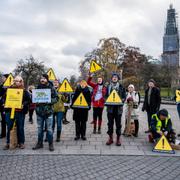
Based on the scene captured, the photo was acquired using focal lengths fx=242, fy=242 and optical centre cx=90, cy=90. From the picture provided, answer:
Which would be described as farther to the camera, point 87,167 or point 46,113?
point 46,113

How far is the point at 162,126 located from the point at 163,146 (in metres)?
0.79

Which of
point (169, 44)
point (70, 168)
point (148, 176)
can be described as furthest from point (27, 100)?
point (169, 44)

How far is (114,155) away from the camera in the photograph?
19.8 feet

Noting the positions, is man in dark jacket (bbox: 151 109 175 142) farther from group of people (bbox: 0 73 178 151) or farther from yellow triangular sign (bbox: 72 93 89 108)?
yellow triangular sign (bbox: 72 93 89 108)

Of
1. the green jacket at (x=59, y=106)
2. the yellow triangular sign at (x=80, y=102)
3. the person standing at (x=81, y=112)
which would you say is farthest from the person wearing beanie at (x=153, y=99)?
the green jacket at (x=59, y=106)

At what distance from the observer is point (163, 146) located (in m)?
6.30

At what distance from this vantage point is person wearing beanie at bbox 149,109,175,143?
6.77 m

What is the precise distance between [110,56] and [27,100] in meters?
37.8

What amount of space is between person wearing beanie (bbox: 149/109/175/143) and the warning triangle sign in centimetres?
40

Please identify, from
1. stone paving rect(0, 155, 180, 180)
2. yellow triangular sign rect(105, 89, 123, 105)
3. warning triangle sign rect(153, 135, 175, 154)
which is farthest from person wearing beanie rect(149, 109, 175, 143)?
yellow triangular sign rect(105, 89, 123, 105)

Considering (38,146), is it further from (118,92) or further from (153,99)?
(153,99)

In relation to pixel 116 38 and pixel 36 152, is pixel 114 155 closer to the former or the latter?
pixel 36 152

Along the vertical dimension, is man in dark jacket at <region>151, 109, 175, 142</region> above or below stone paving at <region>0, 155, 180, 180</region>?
above

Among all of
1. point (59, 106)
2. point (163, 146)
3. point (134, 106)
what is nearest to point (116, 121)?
point (163, 146)
